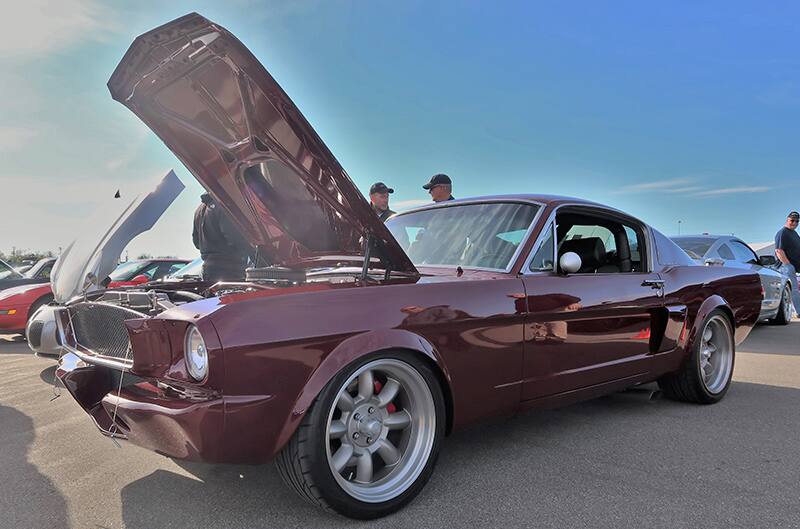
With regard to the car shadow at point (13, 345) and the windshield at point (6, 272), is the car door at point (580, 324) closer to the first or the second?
the car shadow at point (13, 345)

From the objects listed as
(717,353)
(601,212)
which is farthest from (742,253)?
(601,212)

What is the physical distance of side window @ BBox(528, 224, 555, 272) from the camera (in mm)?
3001

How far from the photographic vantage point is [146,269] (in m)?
9.04

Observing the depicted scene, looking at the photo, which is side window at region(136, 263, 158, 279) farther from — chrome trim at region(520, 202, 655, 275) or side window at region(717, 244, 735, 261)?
side window at region(717, 244, 735, 261)

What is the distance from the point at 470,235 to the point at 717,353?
250cm


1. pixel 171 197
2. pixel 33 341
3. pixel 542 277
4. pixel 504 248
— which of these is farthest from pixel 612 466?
pixel 33 341

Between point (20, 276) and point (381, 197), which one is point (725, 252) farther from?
point (20, 276)

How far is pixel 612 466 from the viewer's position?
2.75m

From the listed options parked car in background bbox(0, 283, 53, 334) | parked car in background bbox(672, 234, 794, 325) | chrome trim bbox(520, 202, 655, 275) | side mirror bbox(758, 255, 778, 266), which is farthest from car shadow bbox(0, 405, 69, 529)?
side mirror bbox(758, 255, 778, 266)

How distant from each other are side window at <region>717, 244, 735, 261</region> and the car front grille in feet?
25.8

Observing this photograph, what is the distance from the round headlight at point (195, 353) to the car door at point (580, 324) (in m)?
1.57

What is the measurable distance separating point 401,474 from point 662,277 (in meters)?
2.44

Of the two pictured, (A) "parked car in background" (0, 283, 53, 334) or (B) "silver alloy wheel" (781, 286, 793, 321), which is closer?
(A) "parked car in background" (0, 283, 53, 334)

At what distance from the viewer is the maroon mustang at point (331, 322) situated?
201cm
